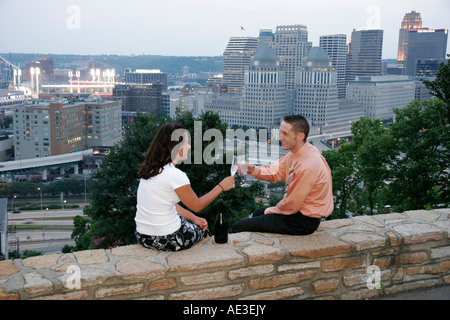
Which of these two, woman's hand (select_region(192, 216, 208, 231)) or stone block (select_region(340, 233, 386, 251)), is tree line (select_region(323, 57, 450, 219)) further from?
woman's hand (select_region(192, 216, 208, 231))

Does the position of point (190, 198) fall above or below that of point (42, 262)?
above

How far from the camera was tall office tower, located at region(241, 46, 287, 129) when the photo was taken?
80062 millimetres

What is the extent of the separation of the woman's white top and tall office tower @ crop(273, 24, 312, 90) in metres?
107

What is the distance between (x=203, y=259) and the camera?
2.55 metres

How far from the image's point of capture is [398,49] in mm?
150875

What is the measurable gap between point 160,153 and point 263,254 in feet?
2.81

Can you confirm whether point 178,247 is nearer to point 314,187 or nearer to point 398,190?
point 314,187

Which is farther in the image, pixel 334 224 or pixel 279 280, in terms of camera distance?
pixel 334 224

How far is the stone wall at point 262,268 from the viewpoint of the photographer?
235 cm

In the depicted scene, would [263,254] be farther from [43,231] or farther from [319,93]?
[319,93]

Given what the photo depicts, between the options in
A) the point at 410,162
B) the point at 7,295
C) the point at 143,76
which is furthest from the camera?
the point at 143,76

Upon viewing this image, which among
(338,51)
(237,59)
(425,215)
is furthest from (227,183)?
(338,51)

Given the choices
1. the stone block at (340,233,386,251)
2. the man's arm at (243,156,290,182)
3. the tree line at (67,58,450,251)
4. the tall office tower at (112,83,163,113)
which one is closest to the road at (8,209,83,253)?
the tree line at (67,58,450,251)

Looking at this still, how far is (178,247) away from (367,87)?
335 ft
